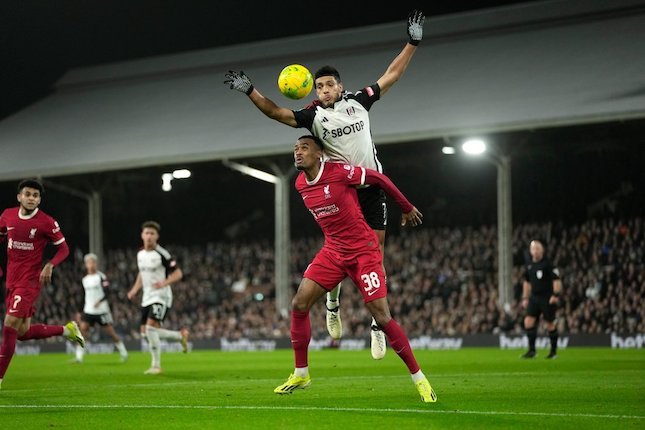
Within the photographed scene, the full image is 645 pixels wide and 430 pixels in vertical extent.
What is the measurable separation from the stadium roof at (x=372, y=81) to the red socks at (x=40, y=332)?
16.7 metres

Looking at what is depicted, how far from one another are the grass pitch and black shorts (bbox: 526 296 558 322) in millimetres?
2601

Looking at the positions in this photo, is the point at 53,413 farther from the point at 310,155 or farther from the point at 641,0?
the point at 641,0

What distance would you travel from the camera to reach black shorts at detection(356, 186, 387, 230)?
11.8 m

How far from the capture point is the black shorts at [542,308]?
20.6 meters

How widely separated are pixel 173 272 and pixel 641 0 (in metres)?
20.5

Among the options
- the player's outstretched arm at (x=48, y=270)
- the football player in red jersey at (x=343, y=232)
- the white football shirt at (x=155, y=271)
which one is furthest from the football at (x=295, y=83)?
the white football shirt at (x=155, y=271)

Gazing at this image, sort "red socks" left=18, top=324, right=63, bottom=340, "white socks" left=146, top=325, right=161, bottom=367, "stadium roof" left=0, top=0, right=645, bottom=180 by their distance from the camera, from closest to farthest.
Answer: "red socks" left=18, top=324, right=63, bottom=340 → "white socks" left=146, top=325, right=161, bottom=367 → "stadium roof" left=0, top=0, right=645, bottom=180

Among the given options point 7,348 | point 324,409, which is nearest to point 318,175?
point 324,409

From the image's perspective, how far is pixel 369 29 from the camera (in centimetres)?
3878

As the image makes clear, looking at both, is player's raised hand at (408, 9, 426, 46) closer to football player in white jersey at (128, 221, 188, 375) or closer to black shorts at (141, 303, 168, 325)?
football player in white jersey at (128, 221, 188, 375)

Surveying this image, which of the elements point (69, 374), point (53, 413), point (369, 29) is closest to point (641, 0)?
point (369, 29)

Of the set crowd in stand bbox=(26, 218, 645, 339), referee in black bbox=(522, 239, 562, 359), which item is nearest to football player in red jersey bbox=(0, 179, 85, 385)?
referee in black bbox=(522, 239, 562, 359)

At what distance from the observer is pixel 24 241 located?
13266mm

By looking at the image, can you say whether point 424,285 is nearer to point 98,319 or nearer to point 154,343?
point 98,319
